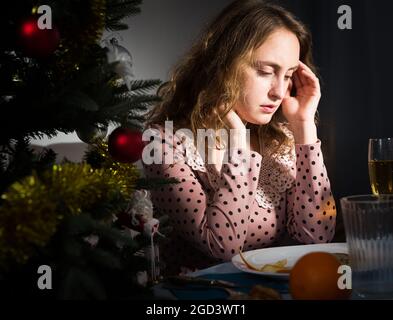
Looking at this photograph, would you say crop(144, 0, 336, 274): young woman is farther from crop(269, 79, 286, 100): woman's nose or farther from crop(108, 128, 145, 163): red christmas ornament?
crop(108, 128, 145, 163): red christmas ornament

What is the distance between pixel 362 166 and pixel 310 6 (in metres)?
0.80

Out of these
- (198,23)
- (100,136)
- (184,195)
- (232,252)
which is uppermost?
(198,23)

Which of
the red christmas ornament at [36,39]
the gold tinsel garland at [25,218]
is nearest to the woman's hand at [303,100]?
the red christmas ornament at [36,39]

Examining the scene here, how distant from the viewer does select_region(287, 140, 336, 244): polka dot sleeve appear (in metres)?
1.70

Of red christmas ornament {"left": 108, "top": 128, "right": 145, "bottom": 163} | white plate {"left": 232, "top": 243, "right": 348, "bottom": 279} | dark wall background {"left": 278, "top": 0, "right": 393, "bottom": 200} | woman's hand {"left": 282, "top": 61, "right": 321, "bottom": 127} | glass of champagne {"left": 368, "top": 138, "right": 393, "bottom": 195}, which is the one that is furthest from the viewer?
dark wall background {"left": 278, "top": 0, "right": 393, "bottom": 200}

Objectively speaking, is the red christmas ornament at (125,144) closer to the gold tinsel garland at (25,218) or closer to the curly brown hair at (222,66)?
the gold tinsel garland at (25,218)

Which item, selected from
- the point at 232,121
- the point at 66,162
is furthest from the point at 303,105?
the point at 66,162

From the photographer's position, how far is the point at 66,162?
84cm

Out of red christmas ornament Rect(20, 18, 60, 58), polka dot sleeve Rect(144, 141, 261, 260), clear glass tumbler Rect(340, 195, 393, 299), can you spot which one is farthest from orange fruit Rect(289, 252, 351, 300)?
polka dot sleeve Rect(144, 141, 261, 260)

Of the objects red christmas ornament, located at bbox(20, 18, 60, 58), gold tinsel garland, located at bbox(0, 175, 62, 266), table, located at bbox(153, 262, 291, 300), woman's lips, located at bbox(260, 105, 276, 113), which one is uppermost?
red christmas ornament, located at bbox(20, 18, 60, 58)

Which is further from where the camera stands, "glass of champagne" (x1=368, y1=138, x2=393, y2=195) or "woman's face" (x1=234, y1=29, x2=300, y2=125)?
"woman's face" (x1=234, y1=29, x2=300, y2=125)
